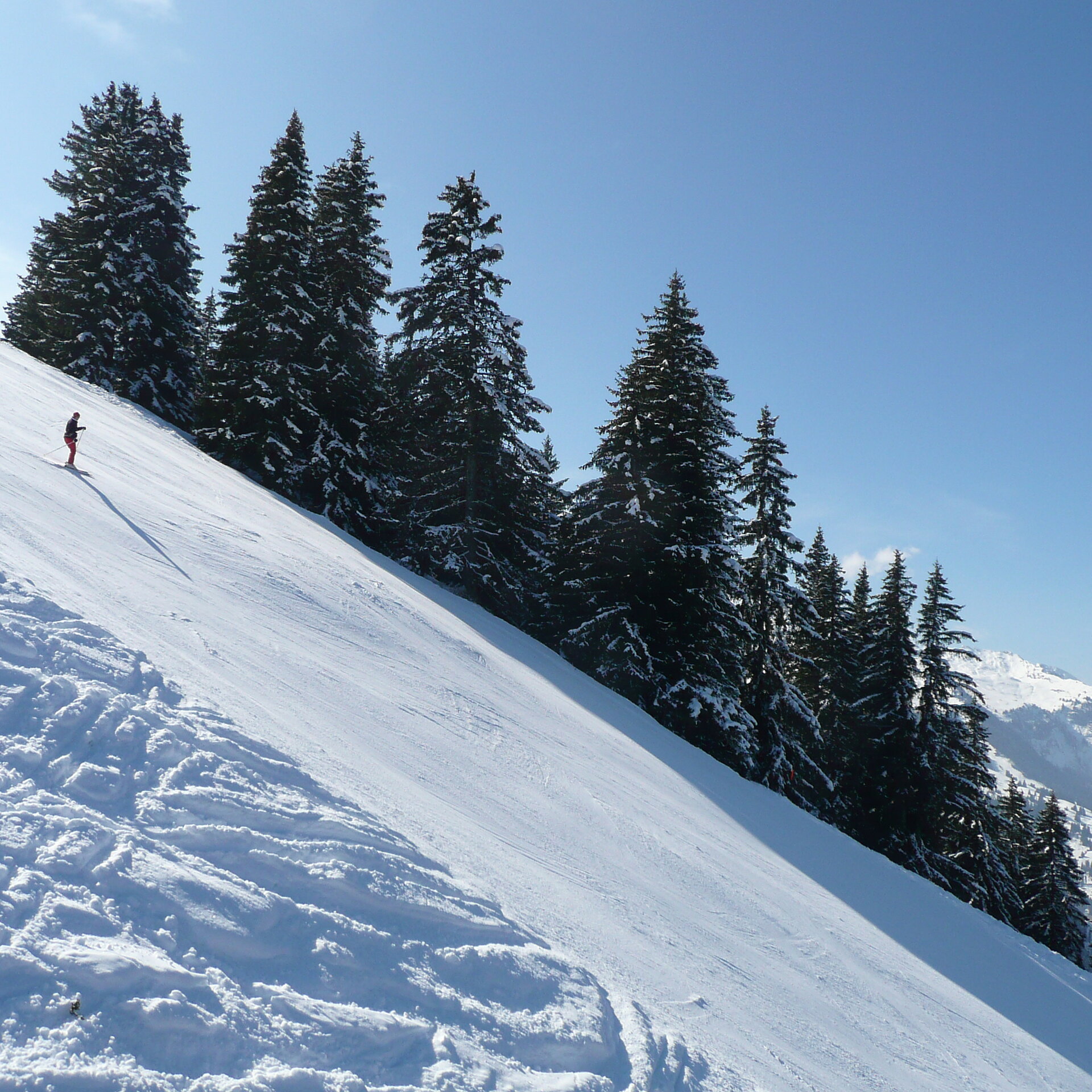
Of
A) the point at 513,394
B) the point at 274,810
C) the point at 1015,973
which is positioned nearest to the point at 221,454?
the point at 513,394

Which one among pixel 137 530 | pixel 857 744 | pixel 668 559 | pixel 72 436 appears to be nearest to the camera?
pixel 137 530

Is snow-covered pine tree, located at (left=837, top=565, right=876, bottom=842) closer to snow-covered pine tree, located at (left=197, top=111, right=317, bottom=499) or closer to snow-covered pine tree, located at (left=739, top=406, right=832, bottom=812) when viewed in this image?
snow-covered pine tree, located at (left=739, top=406, right=832, bottom=812)

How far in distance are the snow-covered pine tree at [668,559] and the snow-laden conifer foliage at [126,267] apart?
17487mm

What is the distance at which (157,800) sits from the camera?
4277mm

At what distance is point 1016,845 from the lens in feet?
119

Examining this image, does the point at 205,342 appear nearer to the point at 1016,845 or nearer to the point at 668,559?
the point at 668,559

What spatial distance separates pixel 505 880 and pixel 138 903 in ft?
9.30

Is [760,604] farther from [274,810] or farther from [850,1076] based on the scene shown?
[274,810]

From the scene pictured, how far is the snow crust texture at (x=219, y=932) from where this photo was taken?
305 cm

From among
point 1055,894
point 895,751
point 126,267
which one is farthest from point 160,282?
point 1055,894

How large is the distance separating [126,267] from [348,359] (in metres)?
9.67

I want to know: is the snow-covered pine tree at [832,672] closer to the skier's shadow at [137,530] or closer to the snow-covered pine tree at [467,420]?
the snow-covered pine tree at [467,420]

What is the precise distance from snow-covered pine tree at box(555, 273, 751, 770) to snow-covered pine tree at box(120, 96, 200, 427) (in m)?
17.2

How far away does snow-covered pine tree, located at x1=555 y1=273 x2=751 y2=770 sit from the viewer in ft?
62.2
